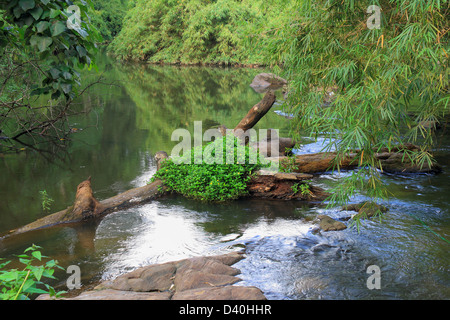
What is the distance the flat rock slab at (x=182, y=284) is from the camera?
3961 mm

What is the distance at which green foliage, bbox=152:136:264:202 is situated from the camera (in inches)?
294

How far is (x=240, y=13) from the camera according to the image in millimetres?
33531

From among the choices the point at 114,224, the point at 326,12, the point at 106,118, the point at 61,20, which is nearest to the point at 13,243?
the point at 114,224

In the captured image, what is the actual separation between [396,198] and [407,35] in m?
3.91

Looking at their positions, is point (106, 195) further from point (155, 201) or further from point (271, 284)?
point (271, 284)

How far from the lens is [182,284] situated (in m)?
4.41

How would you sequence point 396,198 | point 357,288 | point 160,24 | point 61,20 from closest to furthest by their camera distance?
point 61,20 → point 357,288 → point 396,198 → point 160,24

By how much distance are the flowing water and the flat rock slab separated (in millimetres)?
298

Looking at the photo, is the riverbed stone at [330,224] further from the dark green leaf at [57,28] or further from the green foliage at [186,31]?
the green foliage at [186,31]

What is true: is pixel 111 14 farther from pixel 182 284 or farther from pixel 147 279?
pixel 182 284
